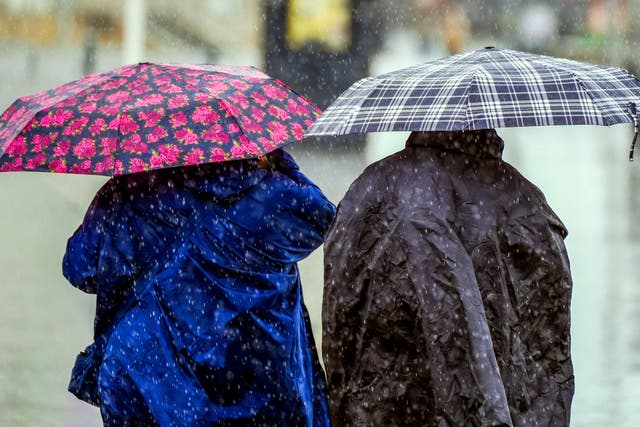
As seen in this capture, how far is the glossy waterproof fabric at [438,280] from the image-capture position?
3762mm

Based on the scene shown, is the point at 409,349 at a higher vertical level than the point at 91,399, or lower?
higher

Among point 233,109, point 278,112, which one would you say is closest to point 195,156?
point 233,109

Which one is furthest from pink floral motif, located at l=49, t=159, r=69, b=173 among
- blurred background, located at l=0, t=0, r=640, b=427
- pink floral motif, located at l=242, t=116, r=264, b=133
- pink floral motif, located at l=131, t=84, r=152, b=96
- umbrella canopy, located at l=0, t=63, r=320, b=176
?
blurred background, located at l=0, t=0, r=640, b=427

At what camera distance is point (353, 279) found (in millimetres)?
3947

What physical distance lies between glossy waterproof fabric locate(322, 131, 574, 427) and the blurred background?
273 cm

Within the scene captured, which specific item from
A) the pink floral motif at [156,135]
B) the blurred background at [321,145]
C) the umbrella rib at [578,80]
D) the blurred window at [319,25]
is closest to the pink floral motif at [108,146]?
the pink floral motif at [156,135]

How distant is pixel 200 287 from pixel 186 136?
0.49 metres

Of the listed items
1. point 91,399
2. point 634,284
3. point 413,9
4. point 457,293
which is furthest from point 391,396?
point 413,9

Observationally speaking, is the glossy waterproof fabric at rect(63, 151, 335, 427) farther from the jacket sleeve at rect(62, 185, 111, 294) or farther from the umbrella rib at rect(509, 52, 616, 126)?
the umbrella rib at rect(509, 52, 616, 126)

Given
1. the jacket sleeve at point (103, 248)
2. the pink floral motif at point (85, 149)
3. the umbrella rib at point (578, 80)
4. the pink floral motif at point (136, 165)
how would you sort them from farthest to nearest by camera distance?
the jacket sleeve at point (103, 248) → the pink floral motif at point (85, 149) → the pink floral motif at point (136, 165) → the umbrella rib at point (578, 80)

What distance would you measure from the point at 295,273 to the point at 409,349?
0.88 metres

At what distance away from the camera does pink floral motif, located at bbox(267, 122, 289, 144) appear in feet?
14.8

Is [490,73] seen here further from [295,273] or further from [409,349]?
[295,273]

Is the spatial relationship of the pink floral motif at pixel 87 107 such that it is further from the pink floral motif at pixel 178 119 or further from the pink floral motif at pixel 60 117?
the pink floral motif at pixel 178 119
